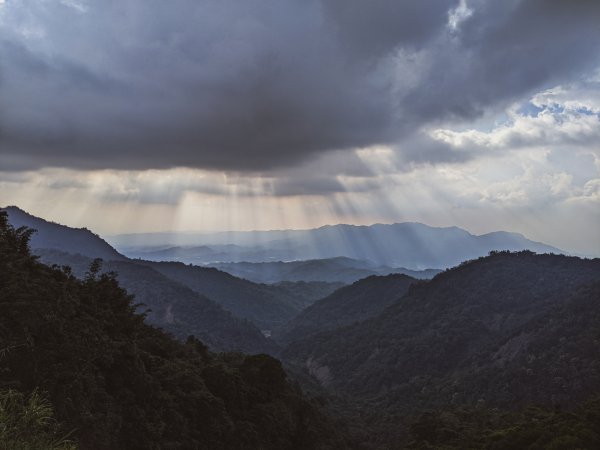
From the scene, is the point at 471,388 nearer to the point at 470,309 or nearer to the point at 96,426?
the point at 470,309

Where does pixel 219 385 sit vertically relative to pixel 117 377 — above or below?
below

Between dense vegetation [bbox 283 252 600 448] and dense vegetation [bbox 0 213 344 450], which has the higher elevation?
dense vegetation [bbox 0 213 344 450]

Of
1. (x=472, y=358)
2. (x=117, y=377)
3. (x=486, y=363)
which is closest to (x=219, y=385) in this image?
(x=117, y=377)

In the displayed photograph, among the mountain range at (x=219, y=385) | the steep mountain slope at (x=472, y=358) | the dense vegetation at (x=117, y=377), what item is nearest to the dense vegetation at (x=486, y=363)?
the steep mountain slope at (x=472, y=358)

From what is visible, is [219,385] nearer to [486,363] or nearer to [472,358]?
[486,363]

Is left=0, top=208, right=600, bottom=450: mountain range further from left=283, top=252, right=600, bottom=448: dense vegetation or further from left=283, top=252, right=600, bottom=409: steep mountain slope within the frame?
left=283, top=252, right=600, bottom=409: steep mountain slope

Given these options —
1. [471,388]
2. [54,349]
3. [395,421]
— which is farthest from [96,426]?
[471,388]

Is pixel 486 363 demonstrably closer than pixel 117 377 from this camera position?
No

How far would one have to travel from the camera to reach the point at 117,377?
1660 inches

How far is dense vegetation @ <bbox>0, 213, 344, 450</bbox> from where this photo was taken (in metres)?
33.2

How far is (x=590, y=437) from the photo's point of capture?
33.6m

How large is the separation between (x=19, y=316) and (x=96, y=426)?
10106 mm

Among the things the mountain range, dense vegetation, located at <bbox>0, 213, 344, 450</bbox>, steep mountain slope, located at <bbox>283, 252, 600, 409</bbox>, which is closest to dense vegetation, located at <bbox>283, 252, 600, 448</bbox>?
steep mountain slope, located at <bbox>283, 252, 600, 409</bbox>

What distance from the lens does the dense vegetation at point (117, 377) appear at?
33.2 meters
